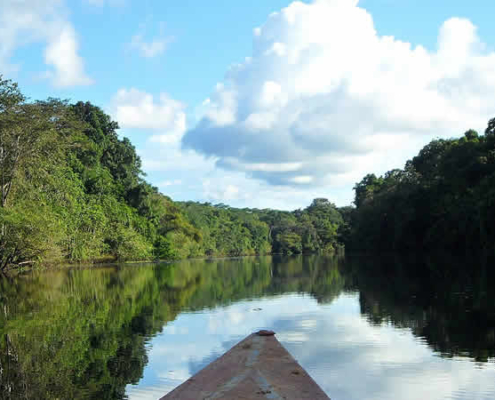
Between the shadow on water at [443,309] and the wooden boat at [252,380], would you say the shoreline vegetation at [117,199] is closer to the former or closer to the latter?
the shadow on water at [443,309]

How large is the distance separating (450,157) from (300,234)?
65.8 m

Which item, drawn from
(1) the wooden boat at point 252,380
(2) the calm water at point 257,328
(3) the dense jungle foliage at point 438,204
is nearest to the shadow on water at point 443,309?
(2) the calm water at point 257,328

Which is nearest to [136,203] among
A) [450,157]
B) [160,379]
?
[450,157]

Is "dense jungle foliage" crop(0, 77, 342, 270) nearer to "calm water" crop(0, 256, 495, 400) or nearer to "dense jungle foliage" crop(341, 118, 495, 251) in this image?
"calm water" crop(0, 256, 495, 400)

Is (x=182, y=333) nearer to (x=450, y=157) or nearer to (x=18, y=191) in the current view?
(x=18, y=191)

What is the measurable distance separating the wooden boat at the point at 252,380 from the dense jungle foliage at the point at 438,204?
25883mm

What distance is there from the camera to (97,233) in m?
39.0

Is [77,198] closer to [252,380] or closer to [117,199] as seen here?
[117,199]

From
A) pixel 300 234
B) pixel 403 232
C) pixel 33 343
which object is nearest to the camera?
pixel 33 343

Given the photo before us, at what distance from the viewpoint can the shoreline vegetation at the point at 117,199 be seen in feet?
80.0

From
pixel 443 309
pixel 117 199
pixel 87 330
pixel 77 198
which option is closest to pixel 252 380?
pixel 87 330

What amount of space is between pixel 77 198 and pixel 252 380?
37.1 meters

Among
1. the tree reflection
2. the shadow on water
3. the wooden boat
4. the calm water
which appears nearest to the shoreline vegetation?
the tree reflection

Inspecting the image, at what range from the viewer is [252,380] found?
4125 millimetres
